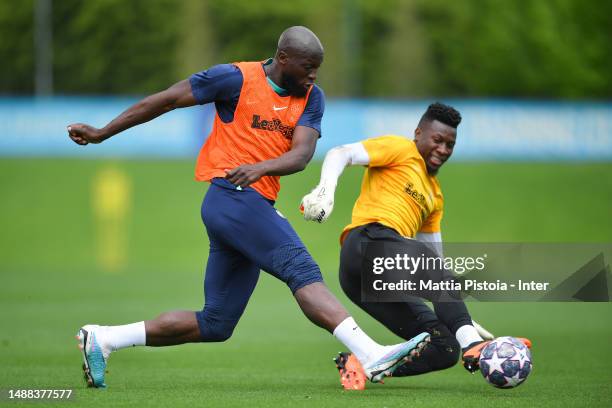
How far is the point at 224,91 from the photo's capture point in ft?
26.4

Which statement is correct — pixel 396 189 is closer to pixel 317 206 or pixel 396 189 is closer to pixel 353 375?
pixel 317 206

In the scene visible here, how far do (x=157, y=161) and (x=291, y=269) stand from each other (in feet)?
85.8

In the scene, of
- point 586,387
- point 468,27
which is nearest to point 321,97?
point 586,387

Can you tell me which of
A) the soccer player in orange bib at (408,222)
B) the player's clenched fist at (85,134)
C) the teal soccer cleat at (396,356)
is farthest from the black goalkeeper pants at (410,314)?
the player's clenched fist at (85,134)

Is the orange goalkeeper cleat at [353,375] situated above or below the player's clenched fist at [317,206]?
below

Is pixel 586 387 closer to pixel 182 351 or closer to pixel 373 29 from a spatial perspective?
pixel 182 351

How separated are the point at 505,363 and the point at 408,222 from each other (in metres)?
1.52

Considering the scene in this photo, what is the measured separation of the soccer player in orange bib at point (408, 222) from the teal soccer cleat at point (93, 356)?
1.75 m

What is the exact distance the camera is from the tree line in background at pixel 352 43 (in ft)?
137

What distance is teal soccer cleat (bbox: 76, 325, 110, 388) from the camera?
818cm

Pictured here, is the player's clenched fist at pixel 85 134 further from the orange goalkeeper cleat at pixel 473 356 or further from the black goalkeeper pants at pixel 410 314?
the orange goalkeeper cleat at pixel 473 356

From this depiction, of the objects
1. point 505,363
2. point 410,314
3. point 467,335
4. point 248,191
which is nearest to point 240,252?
point 248,191

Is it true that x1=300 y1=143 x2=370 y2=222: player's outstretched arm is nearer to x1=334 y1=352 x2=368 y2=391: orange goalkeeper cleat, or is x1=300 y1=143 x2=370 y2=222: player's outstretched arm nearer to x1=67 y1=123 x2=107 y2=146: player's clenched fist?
x1=334 y1=352 x2=368 y2=391: orange goalkeeper cleat

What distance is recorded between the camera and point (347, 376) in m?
8.21
